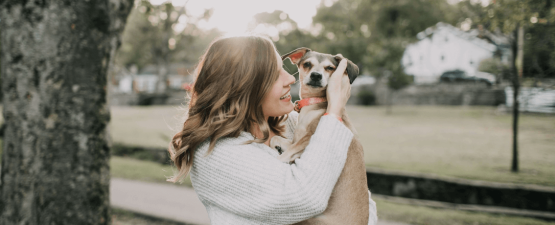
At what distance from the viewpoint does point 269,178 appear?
1.61m

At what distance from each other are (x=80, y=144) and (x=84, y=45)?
2.48 ft

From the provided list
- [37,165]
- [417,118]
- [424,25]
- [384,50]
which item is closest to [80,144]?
[37,165]

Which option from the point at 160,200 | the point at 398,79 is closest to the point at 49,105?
the point at 160,200

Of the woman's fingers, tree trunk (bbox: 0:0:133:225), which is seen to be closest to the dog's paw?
the woman's fingers

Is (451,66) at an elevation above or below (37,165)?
above

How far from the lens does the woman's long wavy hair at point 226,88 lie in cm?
175

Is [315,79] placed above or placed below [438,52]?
below

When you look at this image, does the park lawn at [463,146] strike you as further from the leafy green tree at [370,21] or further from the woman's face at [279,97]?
the leafy green tree at [370,21]

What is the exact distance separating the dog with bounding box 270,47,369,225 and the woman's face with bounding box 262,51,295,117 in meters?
0.22

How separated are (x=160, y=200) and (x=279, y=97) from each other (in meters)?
4.88

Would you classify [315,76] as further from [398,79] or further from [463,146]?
[398,79]

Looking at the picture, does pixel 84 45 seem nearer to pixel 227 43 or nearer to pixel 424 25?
pixel 227 43

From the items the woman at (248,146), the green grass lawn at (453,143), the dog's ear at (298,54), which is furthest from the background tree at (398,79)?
the woman at (248,146)

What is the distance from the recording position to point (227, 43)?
5.87ft
